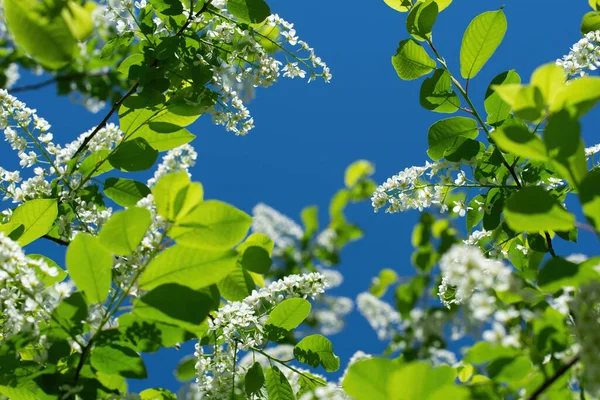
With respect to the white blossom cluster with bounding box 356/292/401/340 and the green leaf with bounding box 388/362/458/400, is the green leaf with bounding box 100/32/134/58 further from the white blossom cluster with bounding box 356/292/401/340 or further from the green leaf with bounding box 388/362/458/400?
the white blossom cluster with bounding box 356/292/401/340

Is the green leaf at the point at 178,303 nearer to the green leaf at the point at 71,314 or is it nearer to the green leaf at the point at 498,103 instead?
the green leaf at the point at 71,314

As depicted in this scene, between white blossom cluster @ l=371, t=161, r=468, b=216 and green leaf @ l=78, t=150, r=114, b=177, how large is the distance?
3.20 feet

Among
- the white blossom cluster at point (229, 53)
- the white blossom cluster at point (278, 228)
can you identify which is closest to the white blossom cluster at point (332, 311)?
the white blossom cluster at point (278, 228)

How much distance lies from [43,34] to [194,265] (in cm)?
55

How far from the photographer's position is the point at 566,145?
98cm

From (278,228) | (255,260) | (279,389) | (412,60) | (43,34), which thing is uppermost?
(278,228)

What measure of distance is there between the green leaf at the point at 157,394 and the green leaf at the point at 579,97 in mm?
1198

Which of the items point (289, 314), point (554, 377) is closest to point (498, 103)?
point (289, 314)

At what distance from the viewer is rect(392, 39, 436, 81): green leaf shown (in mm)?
1951

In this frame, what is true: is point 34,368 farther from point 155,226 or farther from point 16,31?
point 16,31

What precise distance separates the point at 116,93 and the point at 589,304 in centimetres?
512

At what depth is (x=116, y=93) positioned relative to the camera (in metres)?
5.41

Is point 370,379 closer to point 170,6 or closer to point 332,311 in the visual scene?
point 170,6

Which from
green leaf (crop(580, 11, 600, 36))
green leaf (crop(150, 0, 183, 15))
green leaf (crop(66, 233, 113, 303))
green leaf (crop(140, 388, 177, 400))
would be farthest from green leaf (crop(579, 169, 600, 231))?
green leaf (crop(150, 0, 183, 15))
